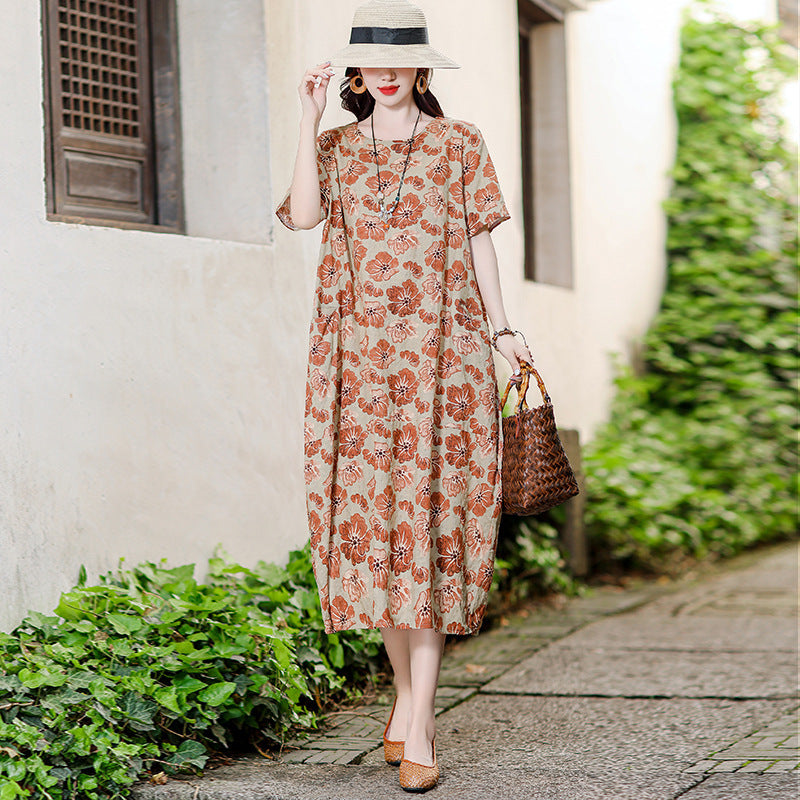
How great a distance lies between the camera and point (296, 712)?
3.75 meters

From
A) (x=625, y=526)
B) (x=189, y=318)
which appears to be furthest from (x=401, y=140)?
(x=625, y=526)

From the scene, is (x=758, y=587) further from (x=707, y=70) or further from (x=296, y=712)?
(x=707, y=70)

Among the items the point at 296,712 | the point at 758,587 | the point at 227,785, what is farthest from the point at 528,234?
the point at 227,785

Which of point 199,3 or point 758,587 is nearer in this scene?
point 199,3

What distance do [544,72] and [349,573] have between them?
4772 millimetres

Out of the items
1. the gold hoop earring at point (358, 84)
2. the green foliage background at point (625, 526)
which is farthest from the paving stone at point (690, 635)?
the gold hoop earring at point (358, 84)

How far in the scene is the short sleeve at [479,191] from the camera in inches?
128

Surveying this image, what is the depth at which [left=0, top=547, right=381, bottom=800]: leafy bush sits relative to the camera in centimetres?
302

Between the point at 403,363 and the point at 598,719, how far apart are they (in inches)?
56.7

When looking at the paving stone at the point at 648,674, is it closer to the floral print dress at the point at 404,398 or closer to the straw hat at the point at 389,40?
the floral print dress at the point at 404,398

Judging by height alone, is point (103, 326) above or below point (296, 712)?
above

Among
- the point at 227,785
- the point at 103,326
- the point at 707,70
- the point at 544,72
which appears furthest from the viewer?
the point at 707,70

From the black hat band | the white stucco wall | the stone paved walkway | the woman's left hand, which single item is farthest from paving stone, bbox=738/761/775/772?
the black hat band

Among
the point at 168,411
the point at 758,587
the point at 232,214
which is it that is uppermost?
the point at 232,214
